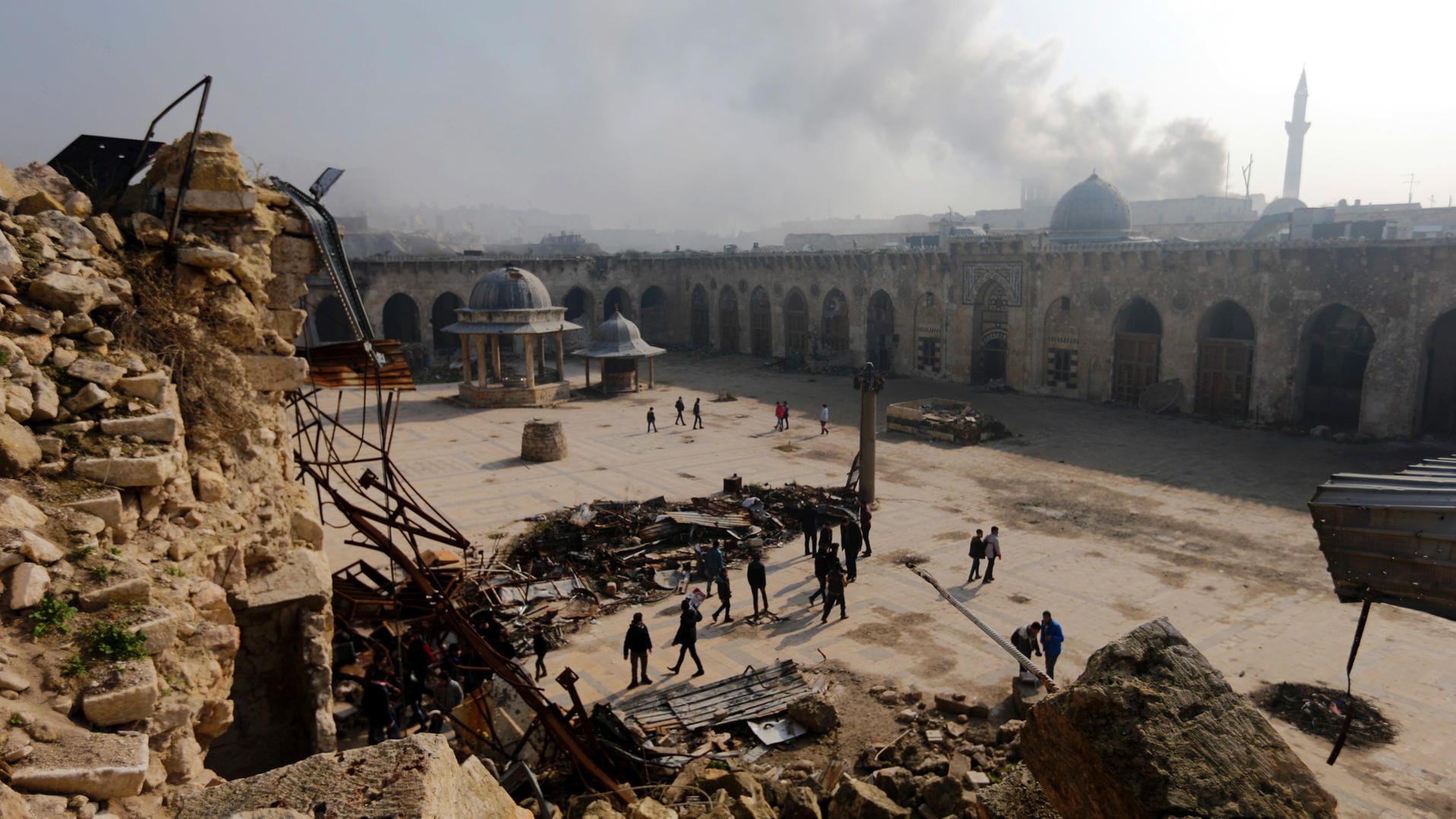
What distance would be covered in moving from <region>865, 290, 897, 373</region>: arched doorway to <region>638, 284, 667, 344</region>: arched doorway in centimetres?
1333

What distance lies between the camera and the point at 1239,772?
14.5ft

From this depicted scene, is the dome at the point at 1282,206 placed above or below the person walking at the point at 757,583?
above

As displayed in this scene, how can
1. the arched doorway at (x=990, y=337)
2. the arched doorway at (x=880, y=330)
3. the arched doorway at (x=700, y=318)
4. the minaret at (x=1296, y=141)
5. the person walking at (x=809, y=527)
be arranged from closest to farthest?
the person walking at (x=809, y=527), the arched doorway at (x=990, y=337), the arched doorway at (x=880, y=330), the arched doorway at (x=700, y=318), the minaret at (x=1296, y=141)

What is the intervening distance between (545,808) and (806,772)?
8.51 feet

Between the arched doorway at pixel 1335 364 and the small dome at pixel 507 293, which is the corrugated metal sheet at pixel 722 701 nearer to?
the arched doorway at pixel 1335 364

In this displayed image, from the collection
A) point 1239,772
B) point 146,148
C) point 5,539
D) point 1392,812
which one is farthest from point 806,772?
point 146,148

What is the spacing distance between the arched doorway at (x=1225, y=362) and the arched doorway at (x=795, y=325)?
17.0 m

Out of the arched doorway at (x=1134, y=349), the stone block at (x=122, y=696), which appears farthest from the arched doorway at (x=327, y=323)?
the stone block at (x=122, y=696)

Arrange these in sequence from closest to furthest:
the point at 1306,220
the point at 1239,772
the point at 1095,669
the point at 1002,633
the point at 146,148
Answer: the point at 1239,772 < the point at 1095,669 < the point at 146,148 < the point at 1002,633 < the point at 1306,220

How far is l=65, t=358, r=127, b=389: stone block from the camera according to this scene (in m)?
5.24

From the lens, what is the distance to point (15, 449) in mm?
4652

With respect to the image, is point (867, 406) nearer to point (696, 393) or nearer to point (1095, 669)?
point (1095, 669)

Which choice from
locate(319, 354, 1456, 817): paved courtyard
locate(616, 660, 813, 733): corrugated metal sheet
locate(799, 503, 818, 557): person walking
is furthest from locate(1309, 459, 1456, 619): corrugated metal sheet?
locate(799, 503, 818, 557): person walking

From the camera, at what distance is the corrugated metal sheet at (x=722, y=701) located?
8812mm
